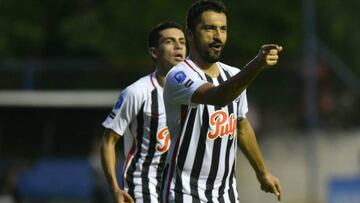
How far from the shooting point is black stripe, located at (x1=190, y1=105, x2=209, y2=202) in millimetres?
7277

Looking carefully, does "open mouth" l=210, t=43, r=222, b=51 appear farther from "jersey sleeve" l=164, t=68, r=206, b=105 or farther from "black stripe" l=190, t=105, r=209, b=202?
"black stripe" l=190, t=105, r=209, b=202

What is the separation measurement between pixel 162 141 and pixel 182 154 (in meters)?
1.74

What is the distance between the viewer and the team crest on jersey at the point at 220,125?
7.28m

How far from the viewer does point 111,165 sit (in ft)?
29.5

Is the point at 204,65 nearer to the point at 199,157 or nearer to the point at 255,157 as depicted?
the point at 199,157

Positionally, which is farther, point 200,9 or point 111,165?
point 111,165

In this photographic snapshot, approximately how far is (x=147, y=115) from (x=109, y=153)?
1.47ft

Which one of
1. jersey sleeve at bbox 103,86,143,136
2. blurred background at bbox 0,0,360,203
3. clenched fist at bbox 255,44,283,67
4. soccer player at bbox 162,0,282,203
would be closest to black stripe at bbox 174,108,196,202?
soccer player at bbox 162,0,282,203

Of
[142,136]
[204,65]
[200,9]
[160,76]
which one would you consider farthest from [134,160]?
[200,9]

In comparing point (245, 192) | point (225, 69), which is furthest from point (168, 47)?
point (245, 192)

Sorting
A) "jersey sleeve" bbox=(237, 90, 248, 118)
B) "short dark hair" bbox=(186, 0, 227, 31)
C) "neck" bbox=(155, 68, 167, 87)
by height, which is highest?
"short dark hair" bbox=(186, 0, 227, 31)

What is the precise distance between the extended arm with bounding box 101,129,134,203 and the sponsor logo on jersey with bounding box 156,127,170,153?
352 millimetres

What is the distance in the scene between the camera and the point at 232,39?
2456 cm

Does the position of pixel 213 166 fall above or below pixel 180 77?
below
